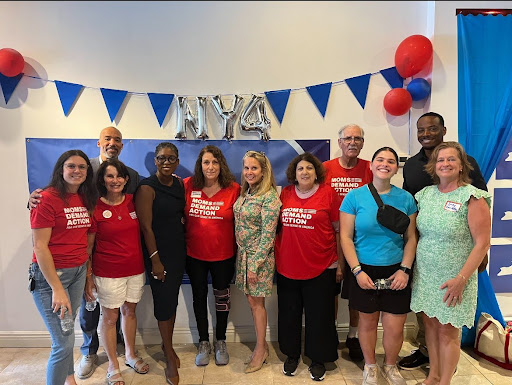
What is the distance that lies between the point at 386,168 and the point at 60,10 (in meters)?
1.65

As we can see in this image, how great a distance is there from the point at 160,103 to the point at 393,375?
2354 millimetres

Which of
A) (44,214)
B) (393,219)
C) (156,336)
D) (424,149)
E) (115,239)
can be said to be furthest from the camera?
(156,336)

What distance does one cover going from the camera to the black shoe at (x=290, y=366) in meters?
2.14

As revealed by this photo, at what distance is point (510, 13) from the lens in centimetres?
233

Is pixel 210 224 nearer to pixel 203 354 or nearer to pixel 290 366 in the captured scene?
pixel 203 354

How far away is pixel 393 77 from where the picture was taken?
2.42 metres

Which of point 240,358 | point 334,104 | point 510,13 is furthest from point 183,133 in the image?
point 510,13

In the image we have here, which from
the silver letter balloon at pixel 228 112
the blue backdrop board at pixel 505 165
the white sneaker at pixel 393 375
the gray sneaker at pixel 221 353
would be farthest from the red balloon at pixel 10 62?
the blue backdrop board at pixel 505 165

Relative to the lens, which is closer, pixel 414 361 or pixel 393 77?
pixel 414 361

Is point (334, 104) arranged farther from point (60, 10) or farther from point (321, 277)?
point (60, 10)

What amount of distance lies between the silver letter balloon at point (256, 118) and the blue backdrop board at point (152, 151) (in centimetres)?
9

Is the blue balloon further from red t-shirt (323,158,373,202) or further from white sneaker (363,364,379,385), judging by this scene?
white sneaker (363,364,379,385)

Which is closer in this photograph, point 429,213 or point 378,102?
point 429,213

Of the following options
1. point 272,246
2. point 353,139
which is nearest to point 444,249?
point 353,139
